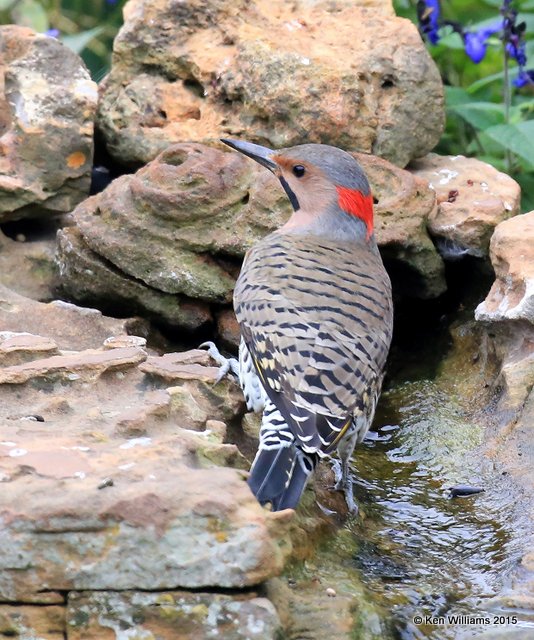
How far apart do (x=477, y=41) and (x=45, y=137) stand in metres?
2.54

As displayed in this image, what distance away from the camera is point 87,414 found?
3.83 meters

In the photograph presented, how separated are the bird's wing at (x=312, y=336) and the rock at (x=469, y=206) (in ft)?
2.18

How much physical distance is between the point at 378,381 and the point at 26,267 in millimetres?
2010

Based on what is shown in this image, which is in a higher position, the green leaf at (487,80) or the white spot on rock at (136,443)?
the green leaf at (487,80)

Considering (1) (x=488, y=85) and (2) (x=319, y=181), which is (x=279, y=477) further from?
(1) (x=488, y=85)

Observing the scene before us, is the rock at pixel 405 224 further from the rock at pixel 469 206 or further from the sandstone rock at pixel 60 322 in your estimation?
the sandstone rock at pixel 60 322

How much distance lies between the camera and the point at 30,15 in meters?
7.89

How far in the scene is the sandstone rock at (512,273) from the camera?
4.75m

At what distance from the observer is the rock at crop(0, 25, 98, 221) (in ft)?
18.3

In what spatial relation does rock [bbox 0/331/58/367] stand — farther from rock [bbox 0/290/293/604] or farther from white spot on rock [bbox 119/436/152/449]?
white spot on rock [bbox 119/436/152/449]

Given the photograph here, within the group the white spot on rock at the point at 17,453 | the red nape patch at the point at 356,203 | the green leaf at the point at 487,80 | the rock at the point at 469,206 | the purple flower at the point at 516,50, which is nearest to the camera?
the white spot on rock at the point at 17,453

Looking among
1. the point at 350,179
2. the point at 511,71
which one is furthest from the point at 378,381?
the point at 511,71

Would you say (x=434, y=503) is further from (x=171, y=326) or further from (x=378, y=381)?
(x=171, y=326)

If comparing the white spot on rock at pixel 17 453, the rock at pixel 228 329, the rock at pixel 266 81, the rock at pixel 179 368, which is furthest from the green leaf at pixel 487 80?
the white spot on rock at pixel 17 453
